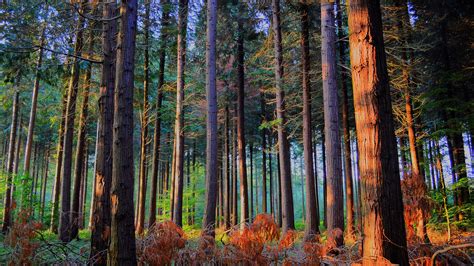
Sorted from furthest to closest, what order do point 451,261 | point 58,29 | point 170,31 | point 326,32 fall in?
point 170,31
point 326,32
point 58,29
point 451,261

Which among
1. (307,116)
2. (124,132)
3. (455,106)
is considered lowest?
(124,132)

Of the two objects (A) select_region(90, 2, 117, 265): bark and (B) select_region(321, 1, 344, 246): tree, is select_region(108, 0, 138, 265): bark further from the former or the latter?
(B) select_region(321, 1, 344, 246): tree

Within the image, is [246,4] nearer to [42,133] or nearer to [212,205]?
[212,205]

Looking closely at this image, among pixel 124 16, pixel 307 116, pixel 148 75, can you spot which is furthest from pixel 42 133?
pixel 124 16

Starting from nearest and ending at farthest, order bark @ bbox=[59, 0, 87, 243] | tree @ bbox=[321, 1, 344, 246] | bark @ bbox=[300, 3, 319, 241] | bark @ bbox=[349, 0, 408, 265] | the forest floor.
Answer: bark @ bbox=[349, 0, 408, 265] → the forest floor → tree @ bbox=[321, 1, 344, 246] → bark @ bbox=[300, 3, 319, 241] → bark @ bbox=[59, 0, 87, 243]

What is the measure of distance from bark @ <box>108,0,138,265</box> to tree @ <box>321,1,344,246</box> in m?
5.07

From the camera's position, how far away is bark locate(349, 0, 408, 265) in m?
3.06

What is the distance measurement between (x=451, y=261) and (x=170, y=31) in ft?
37.5

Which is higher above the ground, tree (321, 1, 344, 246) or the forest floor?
tree (321, 1, 344, 246)

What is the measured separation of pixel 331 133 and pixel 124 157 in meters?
5.41

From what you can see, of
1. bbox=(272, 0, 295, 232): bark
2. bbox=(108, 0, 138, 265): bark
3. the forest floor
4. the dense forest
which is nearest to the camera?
the dense forest

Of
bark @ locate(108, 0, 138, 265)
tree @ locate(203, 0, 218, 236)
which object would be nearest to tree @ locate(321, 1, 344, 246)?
tree @ locate(203, 0, 218, 236)

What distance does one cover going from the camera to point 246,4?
1362 centimetres

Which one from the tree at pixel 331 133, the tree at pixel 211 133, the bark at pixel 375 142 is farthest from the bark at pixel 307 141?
Result: the bark at pixel 375 142
